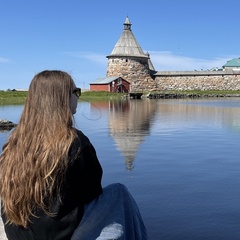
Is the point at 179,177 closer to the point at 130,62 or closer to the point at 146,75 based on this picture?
the point at 130,62

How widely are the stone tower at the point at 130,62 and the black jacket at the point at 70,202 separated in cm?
6342

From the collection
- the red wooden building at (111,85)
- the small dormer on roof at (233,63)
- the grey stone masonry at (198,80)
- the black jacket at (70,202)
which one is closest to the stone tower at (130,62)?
the red wooden building at (111,85)

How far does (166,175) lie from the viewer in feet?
27.9

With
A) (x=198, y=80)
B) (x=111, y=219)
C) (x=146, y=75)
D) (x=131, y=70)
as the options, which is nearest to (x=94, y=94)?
(x=131, y=70)

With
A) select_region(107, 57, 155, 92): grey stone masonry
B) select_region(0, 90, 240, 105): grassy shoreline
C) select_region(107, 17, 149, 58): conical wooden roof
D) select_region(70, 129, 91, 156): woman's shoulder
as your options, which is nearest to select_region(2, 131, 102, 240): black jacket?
select_region(70, 129, 91, 156): woman's shoulder

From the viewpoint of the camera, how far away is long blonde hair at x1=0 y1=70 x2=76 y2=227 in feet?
8.27

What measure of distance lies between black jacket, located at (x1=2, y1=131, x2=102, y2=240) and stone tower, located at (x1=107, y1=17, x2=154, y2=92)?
63416 mm

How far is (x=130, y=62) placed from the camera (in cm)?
6588

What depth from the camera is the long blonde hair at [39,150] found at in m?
2.52

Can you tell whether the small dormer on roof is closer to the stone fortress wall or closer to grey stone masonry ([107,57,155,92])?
the stone fortress wall

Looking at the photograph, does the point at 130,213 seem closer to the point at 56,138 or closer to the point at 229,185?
the point at 56,138

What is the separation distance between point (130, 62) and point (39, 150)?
6399cm

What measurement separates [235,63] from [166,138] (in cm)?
9751

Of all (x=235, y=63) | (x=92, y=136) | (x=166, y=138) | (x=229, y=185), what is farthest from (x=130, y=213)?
(x=235, y=63)
